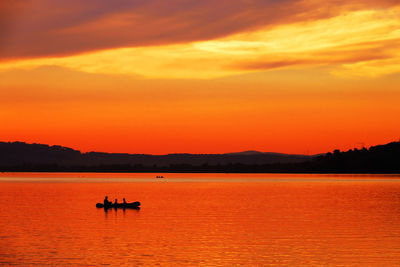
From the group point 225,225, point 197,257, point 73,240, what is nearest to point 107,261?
point 197,257

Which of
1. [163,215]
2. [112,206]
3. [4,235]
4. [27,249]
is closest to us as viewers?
[27,249]

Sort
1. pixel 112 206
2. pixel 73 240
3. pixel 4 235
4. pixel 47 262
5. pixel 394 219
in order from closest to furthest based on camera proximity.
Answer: pixel 47 262 → pixel 73 240 → pixel 4 235 → pixel 394 219 → pixel 112 206

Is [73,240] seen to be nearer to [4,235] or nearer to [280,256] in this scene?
[4,235]

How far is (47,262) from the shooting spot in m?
37.9

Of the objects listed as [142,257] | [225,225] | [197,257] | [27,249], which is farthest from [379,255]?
[27,249]

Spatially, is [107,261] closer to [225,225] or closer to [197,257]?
[197,257]

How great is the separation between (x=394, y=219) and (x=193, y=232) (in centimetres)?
2560

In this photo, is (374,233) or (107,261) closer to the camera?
(107,261)

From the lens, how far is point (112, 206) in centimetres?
8588

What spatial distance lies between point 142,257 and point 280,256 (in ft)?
30.2

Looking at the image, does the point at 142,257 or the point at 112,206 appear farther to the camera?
the point at 112,206

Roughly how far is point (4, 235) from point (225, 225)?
20.9 meters

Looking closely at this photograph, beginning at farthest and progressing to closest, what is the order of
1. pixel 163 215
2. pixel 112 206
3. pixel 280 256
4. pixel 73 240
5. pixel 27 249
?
pixel 112 206
pixel 163 215
pixel 73 240
pixel 27 249
pixel 280 256

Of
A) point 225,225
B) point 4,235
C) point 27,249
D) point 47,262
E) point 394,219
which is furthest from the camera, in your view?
point 394,219
